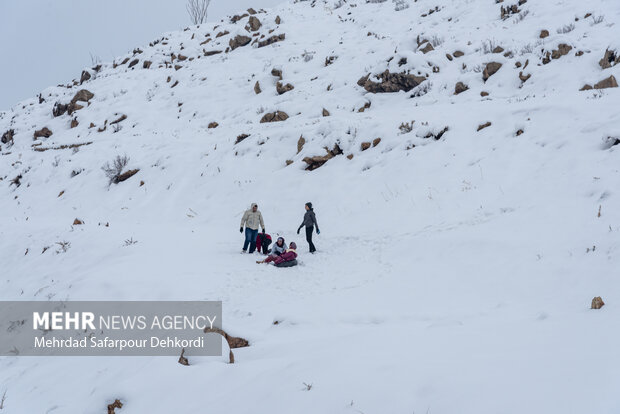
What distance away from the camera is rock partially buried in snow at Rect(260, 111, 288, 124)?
18484 mm

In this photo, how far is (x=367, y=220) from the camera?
1049 cm

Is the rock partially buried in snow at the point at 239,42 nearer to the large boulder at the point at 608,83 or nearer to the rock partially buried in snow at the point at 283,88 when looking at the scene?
the rock partially buried in snow at the point at 283,88

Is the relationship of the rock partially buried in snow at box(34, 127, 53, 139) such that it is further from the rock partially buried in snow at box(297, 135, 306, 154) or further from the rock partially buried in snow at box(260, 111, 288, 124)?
the rock partially buried in snow at box(297, 135, 306, 154)

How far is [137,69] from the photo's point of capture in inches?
1292

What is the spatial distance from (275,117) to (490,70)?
34.0 feet

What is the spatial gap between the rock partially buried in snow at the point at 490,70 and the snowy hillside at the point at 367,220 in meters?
0.17

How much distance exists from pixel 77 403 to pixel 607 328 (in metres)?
5.97

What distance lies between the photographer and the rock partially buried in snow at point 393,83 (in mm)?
17125

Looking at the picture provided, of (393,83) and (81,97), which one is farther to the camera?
(81,97)

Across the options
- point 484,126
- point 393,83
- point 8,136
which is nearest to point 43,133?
point 8,136

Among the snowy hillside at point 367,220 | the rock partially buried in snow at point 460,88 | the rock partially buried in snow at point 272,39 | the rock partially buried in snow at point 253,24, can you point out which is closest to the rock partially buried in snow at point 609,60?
the snowy hillside at point 367,220

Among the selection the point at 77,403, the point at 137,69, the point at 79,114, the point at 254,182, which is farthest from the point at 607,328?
the point at 137,69

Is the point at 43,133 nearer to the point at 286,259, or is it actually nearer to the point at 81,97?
the point at 81,97

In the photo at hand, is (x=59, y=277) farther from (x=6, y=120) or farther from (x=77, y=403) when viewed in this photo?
(x=6, y=120)
